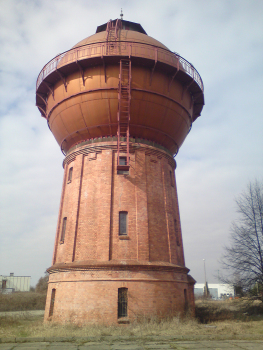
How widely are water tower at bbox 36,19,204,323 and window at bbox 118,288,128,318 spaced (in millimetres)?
39

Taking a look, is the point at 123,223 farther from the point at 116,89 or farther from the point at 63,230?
the point at 116,89

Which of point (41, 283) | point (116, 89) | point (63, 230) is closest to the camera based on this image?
point (116, 89)

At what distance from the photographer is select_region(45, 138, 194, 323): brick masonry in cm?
1213

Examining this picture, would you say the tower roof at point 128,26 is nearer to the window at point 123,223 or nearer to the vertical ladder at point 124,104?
the vertical ladder at point 124,104

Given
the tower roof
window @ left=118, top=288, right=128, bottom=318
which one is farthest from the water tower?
the tower roof

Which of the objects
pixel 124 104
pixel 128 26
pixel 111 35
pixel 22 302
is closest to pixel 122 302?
pixel 124 104

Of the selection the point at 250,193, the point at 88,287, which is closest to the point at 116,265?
the point at 88,287

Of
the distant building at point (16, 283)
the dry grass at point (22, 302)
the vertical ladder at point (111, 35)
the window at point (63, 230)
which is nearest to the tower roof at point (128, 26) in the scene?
the vertical ladder at point (111, 35)

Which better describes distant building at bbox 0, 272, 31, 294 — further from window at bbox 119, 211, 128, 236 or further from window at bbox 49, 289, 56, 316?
window at bbox 119, 211, 128, 236

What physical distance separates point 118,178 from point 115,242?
10.2 feet

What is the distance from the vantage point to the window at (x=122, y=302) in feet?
39.0

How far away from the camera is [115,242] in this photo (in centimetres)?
1301

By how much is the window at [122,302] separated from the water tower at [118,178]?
1.5 inches

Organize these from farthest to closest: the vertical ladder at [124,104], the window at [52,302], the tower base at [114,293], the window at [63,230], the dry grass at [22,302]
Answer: the dry grass at [22,302] → the window at [63,230] → the vertical ladder at [124,104] → the window at [52,302] → the tower base at [114,293]
